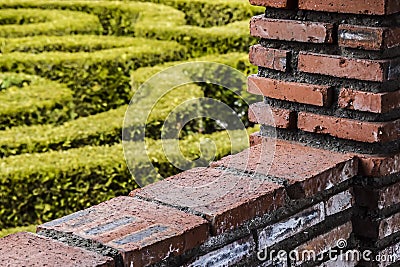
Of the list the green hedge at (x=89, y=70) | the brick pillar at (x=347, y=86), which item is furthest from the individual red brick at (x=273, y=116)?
the green hedge at (x=89, y=70)

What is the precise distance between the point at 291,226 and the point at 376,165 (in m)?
0.37

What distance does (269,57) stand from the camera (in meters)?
2.52

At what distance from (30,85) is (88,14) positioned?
2849 mm

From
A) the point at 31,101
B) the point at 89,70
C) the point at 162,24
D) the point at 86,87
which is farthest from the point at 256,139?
the point at 162,24

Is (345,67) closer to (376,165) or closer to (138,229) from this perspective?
(376,165)

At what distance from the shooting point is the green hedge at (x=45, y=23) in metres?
8.13

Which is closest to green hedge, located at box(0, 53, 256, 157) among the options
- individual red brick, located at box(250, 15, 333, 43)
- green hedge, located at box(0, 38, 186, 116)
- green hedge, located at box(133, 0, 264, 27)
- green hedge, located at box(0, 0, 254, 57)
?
green hedge, located at box(0, 38, 186, 116)

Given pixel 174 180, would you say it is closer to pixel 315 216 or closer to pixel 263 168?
pixel 263 168

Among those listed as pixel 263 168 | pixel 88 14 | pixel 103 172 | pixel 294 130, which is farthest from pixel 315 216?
pixel 88 14

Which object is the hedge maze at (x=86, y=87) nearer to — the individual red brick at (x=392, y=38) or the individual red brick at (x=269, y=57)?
the individual red brick at (x=269, y=57)

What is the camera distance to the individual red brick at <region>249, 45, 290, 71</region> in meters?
2.49

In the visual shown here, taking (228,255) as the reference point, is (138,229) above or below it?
above

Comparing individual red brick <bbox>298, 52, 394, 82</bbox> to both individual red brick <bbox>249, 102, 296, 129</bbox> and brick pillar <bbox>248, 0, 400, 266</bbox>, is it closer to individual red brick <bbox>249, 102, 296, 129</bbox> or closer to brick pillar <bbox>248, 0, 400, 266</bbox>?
brick pillar <bbox>248, 0, 400, 266</bbox>

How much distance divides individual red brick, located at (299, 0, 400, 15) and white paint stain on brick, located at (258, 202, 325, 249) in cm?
58
